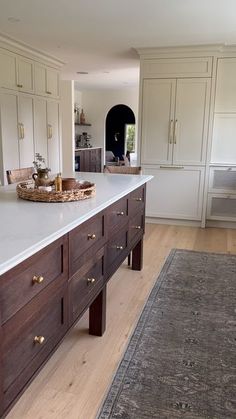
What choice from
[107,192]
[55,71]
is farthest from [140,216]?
[55,71]

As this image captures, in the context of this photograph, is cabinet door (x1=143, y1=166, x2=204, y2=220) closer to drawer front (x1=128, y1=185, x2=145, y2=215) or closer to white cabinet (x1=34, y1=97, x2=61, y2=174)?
white cabinet (x1=34, y1=97, x2=61, y2=174)

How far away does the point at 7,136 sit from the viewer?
440 centimetres

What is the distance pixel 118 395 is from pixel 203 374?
0.46m

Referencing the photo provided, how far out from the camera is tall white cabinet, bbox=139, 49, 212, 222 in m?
4.48

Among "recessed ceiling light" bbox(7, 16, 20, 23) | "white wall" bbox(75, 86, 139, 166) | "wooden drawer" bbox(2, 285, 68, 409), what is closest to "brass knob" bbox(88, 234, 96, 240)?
"wooden drawer" bbox(2, 285, 68, 409)

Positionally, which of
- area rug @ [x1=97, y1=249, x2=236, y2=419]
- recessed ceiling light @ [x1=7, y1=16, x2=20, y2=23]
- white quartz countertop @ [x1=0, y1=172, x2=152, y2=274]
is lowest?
area rug @ [x1=97, y1=249, x2=236, y2=419]

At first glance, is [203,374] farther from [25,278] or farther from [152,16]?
[152,16]

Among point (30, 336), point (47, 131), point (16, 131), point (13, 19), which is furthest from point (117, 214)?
point (47, 131)

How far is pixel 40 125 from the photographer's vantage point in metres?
5.17

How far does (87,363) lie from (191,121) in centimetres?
350

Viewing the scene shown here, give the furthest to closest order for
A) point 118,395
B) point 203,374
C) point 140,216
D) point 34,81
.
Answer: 1. point 34,81
2. point 140,216
3. point 203,374
4. point 118,395

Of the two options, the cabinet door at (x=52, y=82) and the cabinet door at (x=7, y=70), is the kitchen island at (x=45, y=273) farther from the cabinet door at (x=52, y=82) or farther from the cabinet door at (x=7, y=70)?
the cabinet door at (x=52, y=82)

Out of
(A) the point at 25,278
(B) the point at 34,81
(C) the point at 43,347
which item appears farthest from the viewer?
(B) the point at 34,81

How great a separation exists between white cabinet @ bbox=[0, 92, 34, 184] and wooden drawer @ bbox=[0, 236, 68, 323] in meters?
3.25
